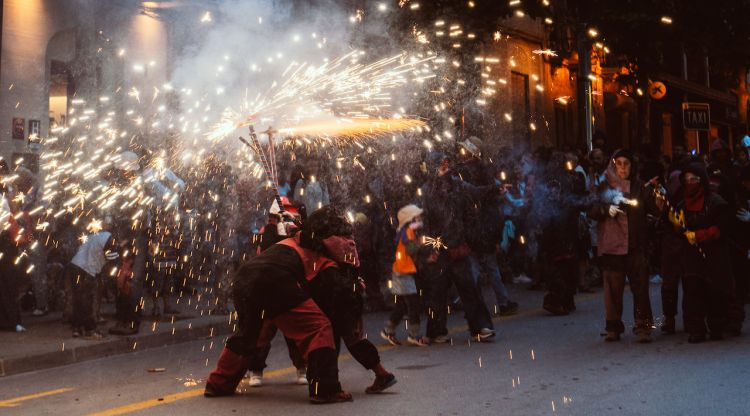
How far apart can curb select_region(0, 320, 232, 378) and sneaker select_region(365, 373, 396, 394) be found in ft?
12.1

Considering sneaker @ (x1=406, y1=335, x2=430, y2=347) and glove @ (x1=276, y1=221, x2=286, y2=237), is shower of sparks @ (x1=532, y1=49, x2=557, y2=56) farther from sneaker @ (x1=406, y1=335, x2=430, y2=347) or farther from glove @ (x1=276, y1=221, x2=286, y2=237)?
glove @ (x1=276, y1=221, x2=286, y2=237)

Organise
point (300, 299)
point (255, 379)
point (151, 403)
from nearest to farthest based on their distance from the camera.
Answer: point (300, 299)
point (151, 403)
point (255, 379)

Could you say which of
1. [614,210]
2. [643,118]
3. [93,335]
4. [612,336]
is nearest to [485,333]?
[612,336]

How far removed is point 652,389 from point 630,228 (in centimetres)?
253

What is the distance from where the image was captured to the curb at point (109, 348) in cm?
901

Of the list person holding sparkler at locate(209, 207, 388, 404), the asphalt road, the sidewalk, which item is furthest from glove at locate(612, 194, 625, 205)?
the sidewalk

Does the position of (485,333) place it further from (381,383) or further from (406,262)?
(381,383)

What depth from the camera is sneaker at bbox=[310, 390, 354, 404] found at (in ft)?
22.0

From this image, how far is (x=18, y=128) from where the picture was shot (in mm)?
14953

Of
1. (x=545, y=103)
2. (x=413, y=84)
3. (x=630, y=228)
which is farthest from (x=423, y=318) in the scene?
(x=545, y=103)

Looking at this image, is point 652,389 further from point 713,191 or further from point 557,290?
point 557,290

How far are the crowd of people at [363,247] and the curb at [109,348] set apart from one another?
10.2 inches

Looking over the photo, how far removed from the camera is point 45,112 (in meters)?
15.4

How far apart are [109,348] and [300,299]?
12.6 feet
